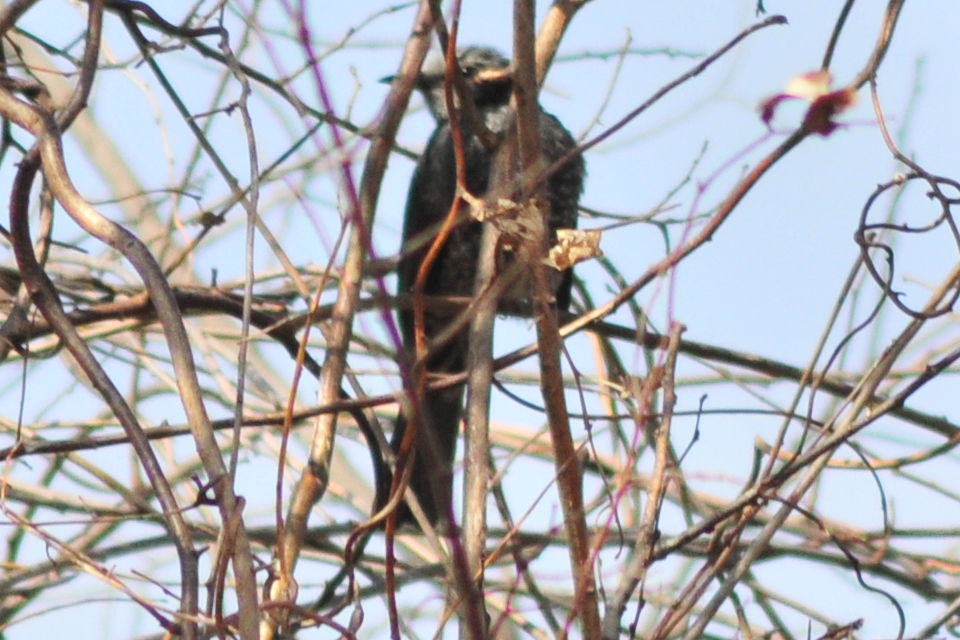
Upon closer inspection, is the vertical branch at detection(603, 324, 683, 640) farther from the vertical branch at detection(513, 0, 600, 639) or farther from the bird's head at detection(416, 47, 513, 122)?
the bird's head at detection(416, 47, 513, 122)

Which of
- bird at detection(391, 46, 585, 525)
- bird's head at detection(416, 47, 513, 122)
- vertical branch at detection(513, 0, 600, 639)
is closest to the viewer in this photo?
vertical branch at detection(513, 0, 600, 639)

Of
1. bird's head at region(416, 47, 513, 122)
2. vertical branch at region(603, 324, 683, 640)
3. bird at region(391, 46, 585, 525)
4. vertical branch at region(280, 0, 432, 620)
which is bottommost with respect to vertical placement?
vertical branch at region(603, 324, 683, 640)

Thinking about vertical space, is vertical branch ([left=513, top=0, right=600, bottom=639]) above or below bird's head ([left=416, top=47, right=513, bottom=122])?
below

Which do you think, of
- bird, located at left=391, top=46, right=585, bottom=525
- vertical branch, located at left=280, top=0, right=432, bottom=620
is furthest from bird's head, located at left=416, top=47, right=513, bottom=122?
vertical branch, located at left=280, top=0, right=432, bottom=620

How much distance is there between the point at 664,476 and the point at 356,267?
2.01ft

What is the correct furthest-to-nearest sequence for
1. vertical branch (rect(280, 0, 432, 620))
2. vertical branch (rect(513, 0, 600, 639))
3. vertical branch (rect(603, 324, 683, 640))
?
1. vertical branch (rect(280, 0, 432, 620))
2. vertical branch (rect(603, 324, 683, 640))
3. vertical branch (rect(513, 0, 600, 639))

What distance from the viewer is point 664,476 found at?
74.8 inches

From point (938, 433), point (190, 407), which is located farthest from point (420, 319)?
point (938, 433)

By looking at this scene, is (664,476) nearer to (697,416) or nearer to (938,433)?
(697,416)

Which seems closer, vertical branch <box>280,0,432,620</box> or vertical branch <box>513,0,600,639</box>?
vertical branch <box>513,0,600,639</box>

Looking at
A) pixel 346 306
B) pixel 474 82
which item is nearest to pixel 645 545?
pixel 346 306

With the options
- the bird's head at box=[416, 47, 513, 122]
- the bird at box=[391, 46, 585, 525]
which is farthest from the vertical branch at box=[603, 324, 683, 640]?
the bird's head at box=[416, 47, 513, 122]

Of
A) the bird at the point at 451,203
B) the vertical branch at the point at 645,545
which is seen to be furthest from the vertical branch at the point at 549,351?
the bird at the point at 451,203

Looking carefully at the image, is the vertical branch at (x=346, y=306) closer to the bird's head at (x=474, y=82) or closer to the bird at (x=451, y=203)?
the bird at (x=451, y=203)
